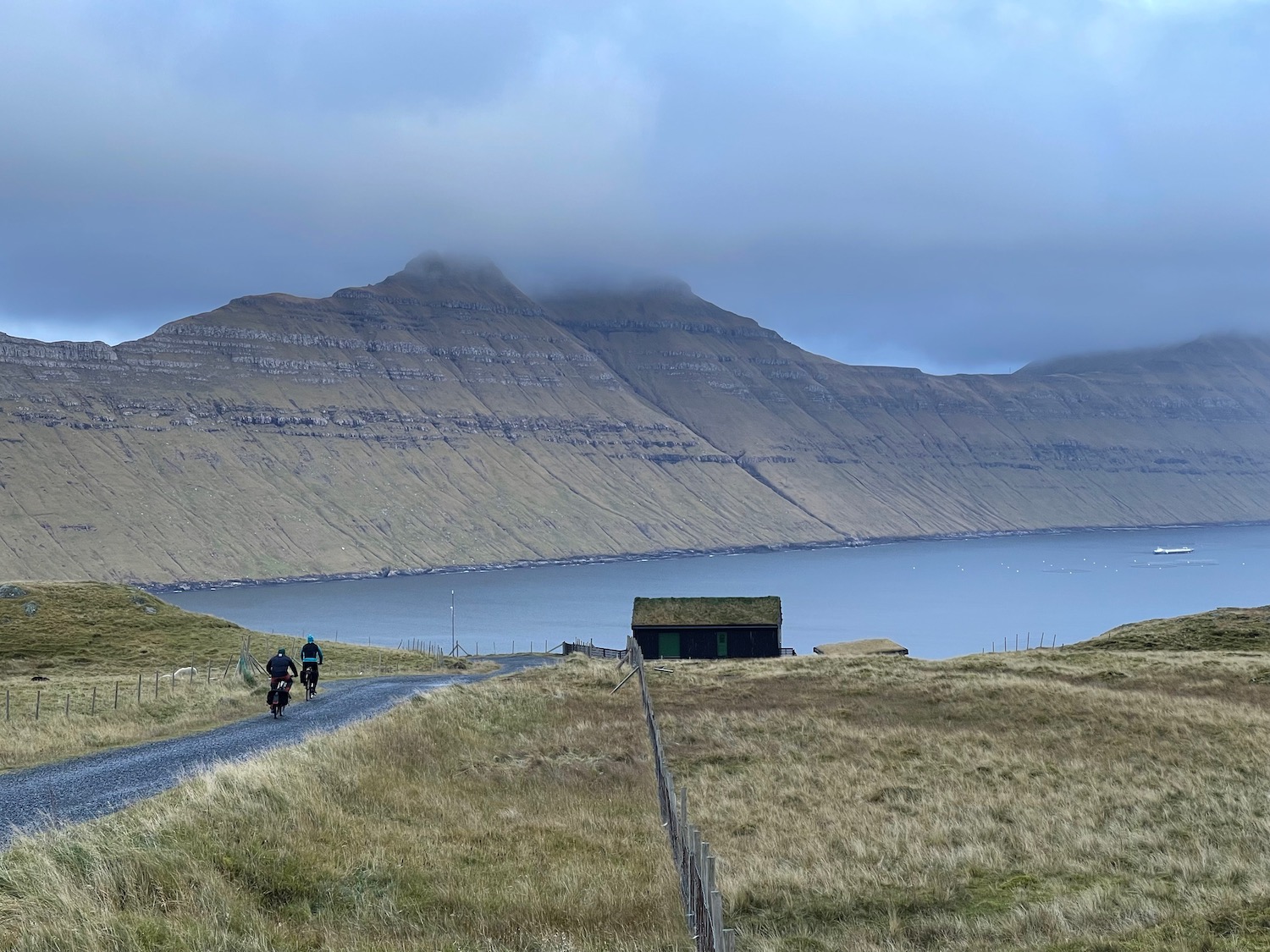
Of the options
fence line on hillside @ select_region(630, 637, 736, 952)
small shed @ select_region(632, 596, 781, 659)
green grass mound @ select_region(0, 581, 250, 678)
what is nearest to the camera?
fence line on hillside @ select_region(630, 637, 736, 952)

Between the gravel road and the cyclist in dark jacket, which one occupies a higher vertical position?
the cyclist in dark jacket

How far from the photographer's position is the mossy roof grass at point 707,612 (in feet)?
235

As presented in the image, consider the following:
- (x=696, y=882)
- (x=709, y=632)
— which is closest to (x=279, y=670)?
(x=696, y=882)

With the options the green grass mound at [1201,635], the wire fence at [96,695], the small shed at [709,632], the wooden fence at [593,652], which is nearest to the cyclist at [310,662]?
the wire fence at [96,695]

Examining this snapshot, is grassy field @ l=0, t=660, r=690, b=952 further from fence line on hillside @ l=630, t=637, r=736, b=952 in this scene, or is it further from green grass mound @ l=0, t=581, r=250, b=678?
green grass mound @ l=0, t=581, r=250, b=678

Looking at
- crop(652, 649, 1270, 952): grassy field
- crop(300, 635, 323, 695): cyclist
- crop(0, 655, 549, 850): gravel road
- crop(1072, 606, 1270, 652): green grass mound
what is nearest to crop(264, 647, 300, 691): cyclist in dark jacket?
crop(0, 655, 549, 850): gravel road

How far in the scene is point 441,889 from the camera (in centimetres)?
1298

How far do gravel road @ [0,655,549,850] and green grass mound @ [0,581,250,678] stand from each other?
2084cm

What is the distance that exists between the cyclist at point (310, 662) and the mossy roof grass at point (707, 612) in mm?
39173

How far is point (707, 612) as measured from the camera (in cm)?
7231

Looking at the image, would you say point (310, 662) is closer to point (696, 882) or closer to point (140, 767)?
point (140, 767)

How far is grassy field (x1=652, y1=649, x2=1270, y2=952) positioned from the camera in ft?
44.4

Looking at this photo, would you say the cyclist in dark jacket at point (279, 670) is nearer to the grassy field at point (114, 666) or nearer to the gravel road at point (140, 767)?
the gravel road at point (140, 767)

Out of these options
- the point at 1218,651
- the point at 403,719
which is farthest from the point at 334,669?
the point at 1218,651
